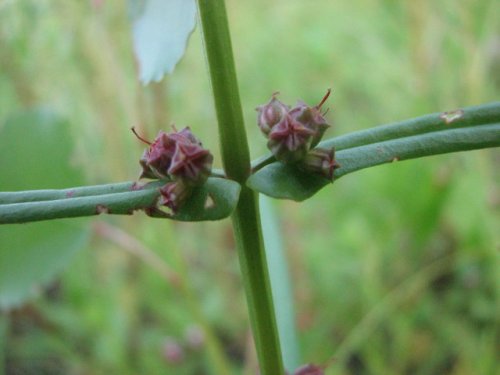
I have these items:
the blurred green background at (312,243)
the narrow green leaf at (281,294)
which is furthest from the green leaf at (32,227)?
the narrow green leaf at (281,294)

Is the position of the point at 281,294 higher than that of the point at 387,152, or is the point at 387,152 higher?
the point at 387,152

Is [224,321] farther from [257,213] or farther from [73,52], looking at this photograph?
[257,213]

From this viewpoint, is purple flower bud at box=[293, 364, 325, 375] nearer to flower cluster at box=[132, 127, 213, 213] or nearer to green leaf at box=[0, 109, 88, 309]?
flower cluster at box=[132, 127, 213, 213]

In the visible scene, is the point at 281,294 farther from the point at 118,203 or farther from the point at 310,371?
the point at 118,203

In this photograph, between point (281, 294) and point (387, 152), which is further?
point (281, 294)

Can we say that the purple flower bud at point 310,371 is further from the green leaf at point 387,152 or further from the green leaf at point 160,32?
the green leaf at point 160,32

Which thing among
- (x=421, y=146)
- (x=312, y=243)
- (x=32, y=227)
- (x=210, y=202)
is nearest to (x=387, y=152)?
(x=421, y=146)
